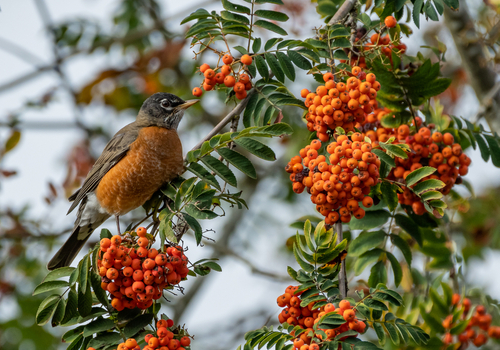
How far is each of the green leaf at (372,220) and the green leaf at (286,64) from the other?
3.10 ft

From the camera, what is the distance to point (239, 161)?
7.95 ft

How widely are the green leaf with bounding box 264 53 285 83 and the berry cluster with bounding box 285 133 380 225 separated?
605 mm

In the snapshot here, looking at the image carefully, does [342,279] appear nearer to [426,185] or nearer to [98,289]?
[426,185]

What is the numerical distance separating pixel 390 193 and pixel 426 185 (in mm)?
195

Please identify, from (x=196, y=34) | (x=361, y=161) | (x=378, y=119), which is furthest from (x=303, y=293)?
(x=196, y=34)

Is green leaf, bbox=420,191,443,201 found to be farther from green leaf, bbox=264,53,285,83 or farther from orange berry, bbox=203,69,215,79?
orange berry, bbox=203,69,215,79

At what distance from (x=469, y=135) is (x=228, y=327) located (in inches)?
179

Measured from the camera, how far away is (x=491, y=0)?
3762mm

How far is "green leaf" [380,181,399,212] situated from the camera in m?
2.40

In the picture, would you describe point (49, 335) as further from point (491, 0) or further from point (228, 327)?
point (491, 0)

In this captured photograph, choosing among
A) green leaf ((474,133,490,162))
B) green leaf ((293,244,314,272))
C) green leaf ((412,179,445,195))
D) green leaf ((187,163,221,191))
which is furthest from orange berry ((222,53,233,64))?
green leaf ((474,133,490,162))

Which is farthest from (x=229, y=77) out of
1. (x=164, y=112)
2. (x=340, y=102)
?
(x=164, y=112)

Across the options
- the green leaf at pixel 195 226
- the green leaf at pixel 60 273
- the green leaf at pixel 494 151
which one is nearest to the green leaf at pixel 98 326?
the green leaf at pixel 60 273

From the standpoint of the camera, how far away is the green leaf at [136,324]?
7.49 feet
